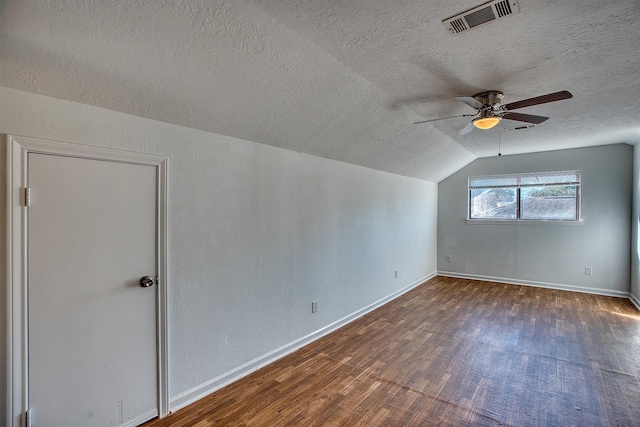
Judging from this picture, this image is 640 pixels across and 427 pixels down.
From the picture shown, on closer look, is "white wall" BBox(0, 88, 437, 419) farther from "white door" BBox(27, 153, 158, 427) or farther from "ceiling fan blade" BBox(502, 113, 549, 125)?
"ceiling fan blade" BBox(502, 113, 549, 125)

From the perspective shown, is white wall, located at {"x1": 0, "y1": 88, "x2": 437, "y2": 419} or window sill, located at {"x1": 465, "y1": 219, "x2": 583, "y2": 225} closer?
white wall, located at {"x1": 0, "y1": 88, "x2": 437, "y2": 419}

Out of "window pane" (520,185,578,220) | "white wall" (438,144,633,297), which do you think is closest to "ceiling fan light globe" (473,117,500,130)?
"white wall" (438,144,633,297)

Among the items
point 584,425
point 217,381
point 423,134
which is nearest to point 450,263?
point 423,134

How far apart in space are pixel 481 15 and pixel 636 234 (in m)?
5.33

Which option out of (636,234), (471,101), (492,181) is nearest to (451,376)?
(471,101)

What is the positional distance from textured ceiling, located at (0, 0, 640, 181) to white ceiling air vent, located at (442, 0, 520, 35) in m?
0.05

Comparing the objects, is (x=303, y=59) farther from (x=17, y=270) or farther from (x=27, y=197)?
(x=17, y=270)

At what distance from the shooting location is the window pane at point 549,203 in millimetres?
5590

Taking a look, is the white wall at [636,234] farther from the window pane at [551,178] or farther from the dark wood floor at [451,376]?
the window pane at [551,178]

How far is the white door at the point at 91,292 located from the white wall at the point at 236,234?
0.47 ft

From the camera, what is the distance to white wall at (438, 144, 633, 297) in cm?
515

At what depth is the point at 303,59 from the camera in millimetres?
2121

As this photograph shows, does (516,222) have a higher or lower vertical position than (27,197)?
lower

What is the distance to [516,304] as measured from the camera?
4.83 m
